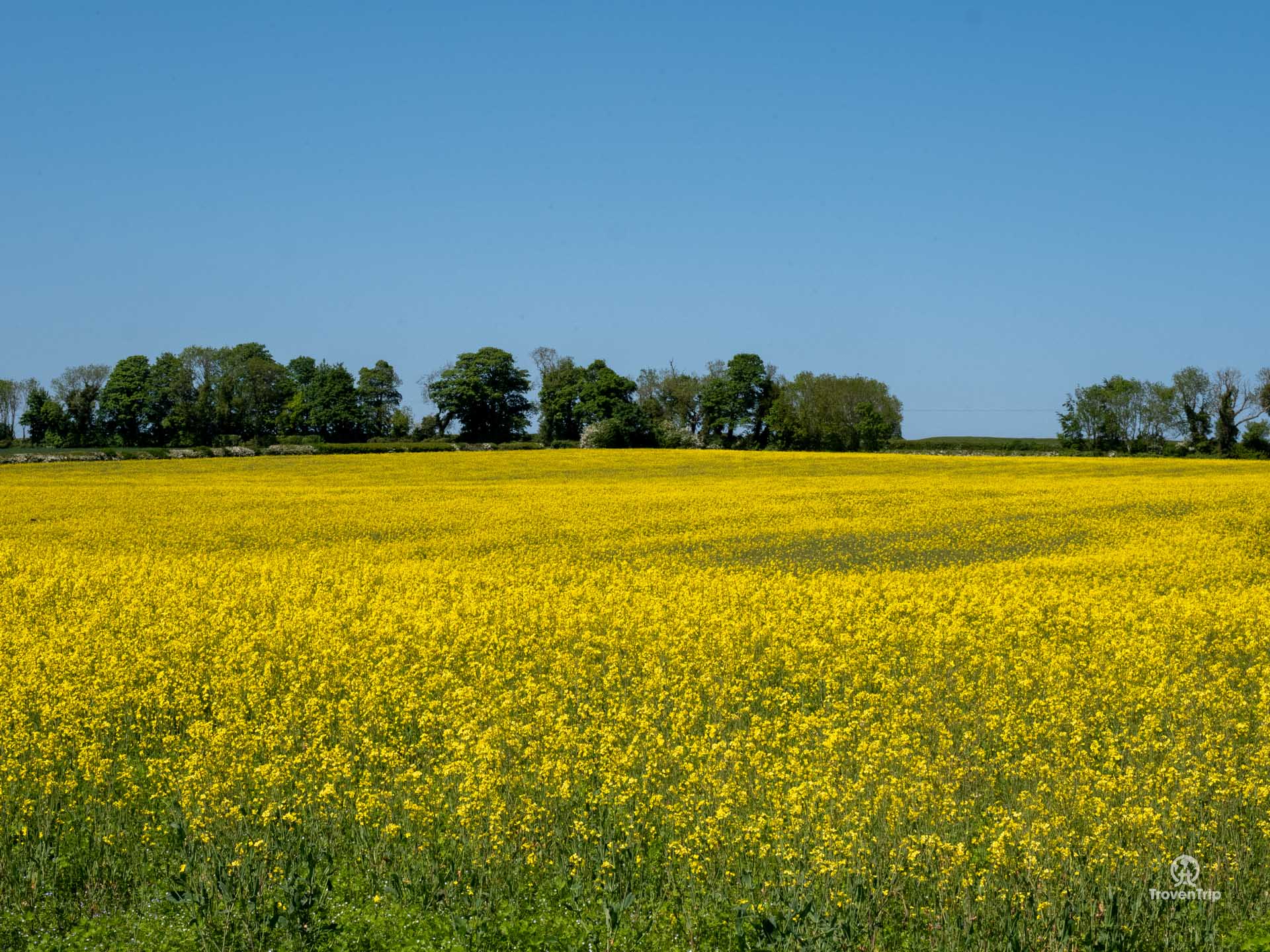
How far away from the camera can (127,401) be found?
346ft

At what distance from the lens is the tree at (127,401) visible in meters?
105

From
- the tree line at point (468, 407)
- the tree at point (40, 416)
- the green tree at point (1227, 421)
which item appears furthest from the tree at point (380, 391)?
the green tree at point (1227, 421)

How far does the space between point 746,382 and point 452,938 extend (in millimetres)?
103783

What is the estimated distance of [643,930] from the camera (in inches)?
273

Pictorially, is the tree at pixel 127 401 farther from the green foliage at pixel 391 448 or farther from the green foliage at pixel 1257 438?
the green foliage at pixel 1257 438

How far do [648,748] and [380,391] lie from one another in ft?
367

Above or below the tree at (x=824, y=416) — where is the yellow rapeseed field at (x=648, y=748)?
below

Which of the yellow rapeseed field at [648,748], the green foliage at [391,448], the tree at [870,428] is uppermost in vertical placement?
the tree at [870,428]

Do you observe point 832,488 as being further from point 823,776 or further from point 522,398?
point 522,398

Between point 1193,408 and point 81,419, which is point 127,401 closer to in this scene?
point 81,419

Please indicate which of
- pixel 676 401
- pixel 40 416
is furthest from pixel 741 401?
pixel 40 416

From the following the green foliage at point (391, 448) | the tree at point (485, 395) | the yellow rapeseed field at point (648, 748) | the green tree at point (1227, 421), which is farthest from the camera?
the tree at point (485, 395)

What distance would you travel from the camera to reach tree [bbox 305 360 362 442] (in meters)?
103

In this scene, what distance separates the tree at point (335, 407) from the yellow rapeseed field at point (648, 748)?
270 ft
